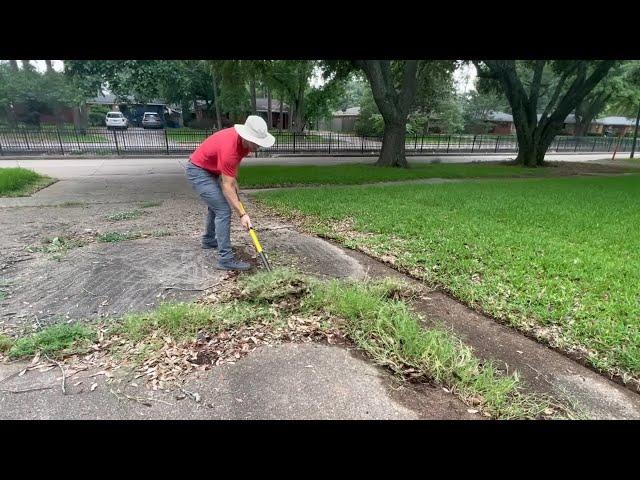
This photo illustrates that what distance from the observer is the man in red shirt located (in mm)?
3654

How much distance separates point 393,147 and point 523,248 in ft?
37.8

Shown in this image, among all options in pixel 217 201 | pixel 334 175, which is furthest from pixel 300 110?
pixel 217 201

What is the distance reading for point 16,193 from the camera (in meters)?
9.05

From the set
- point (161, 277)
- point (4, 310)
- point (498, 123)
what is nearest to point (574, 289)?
point (161, 277)

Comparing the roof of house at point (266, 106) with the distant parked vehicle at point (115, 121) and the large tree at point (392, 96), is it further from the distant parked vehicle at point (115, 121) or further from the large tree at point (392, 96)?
the large tree at point (392, 96)

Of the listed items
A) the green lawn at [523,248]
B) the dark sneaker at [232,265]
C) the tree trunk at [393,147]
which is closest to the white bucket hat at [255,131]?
the dark sneaker at [232,265]

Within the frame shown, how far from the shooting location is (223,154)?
3.68 meters

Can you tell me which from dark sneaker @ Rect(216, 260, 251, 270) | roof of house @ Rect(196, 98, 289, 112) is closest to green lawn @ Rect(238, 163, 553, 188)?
dark sneaker @ Rect(216, 260, 251, 270)

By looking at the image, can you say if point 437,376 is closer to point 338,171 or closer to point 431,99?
point 338,171

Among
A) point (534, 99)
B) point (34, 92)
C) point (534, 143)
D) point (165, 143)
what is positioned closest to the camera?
point (534, 99)

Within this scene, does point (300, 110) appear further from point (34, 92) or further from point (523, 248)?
point (523, 248)

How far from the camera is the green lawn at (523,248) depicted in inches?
122

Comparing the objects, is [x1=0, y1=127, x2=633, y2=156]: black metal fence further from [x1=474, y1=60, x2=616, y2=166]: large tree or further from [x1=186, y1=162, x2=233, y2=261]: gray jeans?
[x1=186, y1=162, x2=233, y2=261]: gray jeans

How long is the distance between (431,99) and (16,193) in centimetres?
3458
